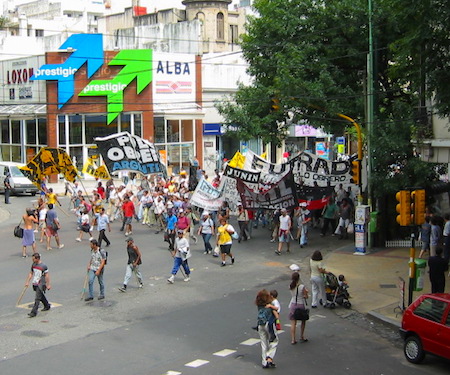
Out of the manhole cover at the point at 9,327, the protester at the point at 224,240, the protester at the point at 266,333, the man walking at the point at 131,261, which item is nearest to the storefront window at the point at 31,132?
the protester at the point at 224,240

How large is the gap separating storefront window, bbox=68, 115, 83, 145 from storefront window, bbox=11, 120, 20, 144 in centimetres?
459

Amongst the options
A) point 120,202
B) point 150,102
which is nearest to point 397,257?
point 120,202

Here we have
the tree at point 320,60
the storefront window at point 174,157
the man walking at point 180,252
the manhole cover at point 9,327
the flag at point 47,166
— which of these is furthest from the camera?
the storefront window at point 174,157

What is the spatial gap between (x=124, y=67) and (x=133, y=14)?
42.7 meters

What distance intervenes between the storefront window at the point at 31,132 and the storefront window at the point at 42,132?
555 mm

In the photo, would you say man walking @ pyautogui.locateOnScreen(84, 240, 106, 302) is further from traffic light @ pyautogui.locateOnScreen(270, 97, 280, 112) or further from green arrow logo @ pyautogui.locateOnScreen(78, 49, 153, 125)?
green arrow logo @ pyautogui.locateOnScreen(78, 49, 153, 125)

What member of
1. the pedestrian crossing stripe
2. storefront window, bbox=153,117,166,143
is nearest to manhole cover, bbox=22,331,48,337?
the pedestrian crossing stripe

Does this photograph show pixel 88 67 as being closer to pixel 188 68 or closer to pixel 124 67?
pixel 124 67

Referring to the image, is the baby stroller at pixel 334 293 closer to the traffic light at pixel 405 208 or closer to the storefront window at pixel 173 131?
the traffic light at pixel 405 208

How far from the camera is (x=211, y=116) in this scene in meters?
50.7

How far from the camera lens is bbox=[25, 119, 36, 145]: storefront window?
1791 inches

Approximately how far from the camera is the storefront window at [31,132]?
149 ft

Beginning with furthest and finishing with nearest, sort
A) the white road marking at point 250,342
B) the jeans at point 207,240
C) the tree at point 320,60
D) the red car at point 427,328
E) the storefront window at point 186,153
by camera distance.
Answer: the storefront window at point 186,153 < the tree at point 320,60 < the jeans at point 207,240 < the white road marking at point 250,342 < the red car at point 427,328

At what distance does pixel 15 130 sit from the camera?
47.1 m
